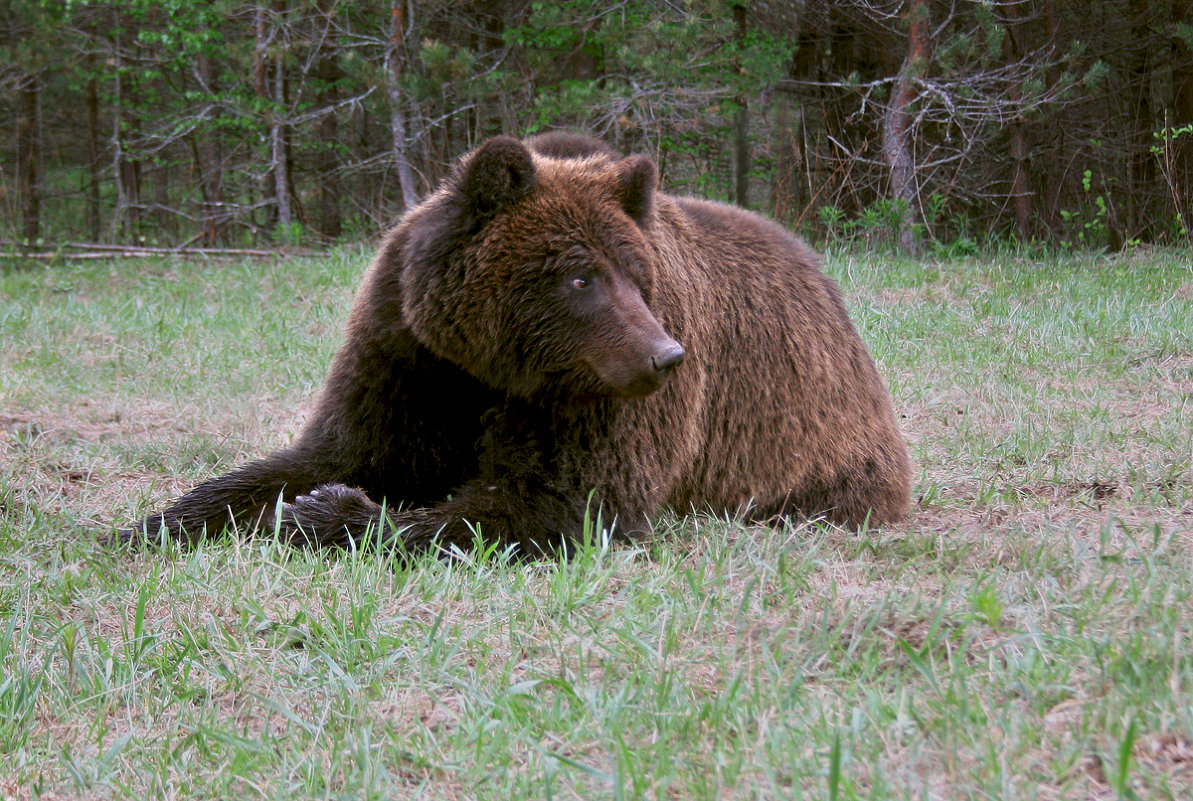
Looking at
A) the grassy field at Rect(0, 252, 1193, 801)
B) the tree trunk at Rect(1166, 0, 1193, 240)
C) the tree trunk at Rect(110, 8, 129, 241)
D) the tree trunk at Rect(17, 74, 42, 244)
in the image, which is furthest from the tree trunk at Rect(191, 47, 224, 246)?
the grassy field at Rect(0, 252, 1193, 801)

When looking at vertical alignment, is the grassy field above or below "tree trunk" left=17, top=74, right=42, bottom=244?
below

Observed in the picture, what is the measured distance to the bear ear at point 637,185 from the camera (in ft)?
13.3

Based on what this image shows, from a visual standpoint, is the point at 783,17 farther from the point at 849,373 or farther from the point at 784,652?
the point at 784,652

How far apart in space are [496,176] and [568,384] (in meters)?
0.80

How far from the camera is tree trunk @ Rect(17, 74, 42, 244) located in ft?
67.1

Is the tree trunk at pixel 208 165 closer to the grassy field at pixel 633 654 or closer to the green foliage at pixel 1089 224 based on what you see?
the green foliage at pixel 1089 224

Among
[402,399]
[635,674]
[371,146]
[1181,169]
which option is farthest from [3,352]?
[1181,169]

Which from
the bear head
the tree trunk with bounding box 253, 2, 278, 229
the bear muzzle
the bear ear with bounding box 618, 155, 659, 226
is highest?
the tree trunk with bounding box 253, 2, 278, 229

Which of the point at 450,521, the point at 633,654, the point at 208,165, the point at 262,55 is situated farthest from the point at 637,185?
the point at 208,165

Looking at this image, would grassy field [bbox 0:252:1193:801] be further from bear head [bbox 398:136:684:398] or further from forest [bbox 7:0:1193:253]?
forest [bbox 7:0:1193:253]

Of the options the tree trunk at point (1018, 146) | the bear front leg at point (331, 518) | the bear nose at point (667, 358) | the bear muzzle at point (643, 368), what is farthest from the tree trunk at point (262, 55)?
the bear nose at point (667, 358)

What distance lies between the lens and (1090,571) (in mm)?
3275

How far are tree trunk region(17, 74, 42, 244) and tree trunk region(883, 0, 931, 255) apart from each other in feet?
52.6

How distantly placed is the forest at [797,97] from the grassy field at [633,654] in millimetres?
7905
